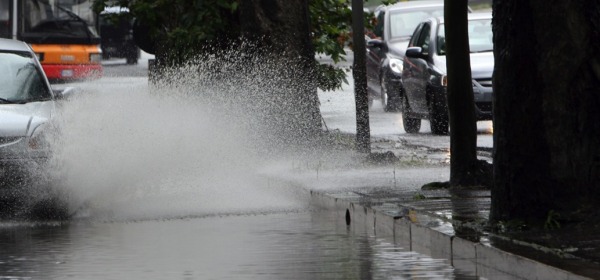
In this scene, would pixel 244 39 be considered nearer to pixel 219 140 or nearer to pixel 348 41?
pixel 219 140

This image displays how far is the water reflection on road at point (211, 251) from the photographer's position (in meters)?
9.66

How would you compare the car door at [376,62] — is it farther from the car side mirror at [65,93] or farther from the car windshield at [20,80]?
the car side mirror at [65,93]

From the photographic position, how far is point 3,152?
44.1 ft

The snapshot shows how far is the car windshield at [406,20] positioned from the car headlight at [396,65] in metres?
2.11

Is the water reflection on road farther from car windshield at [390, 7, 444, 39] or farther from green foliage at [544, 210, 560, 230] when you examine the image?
car windshield at [390, 7, 444, 39]

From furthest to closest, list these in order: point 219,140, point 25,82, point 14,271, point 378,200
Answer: point 219,140
point 25,82
point 378,200
point 14,271

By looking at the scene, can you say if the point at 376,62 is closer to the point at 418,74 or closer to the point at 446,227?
the point at 418,74

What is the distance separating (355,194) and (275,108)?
17.9 feet

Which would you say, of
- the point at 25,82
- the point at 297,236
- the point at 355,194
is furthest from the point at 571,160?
the point at 25,82

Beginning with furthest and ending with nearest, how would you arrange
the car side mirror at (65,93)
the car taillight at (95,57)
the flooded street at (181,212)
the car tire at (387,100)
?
the car taillight at (95,57), the car tire at (387,100), the car side mirror at (65,93), the flooded street at (181,212)

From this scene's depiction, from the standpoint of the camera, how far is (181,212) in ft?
45.2

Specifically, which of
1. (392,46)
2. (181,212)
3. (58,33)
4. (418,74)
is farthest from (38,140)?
(58,33)

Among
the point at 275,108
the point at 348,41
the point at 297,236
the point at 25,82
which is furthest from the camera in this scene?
the point at 348,41

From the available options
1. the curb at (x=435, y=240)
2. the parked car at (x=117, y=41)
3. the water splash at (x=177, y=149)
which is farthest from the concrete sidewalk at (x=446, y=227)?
the parked car at (x=117, y=41)
